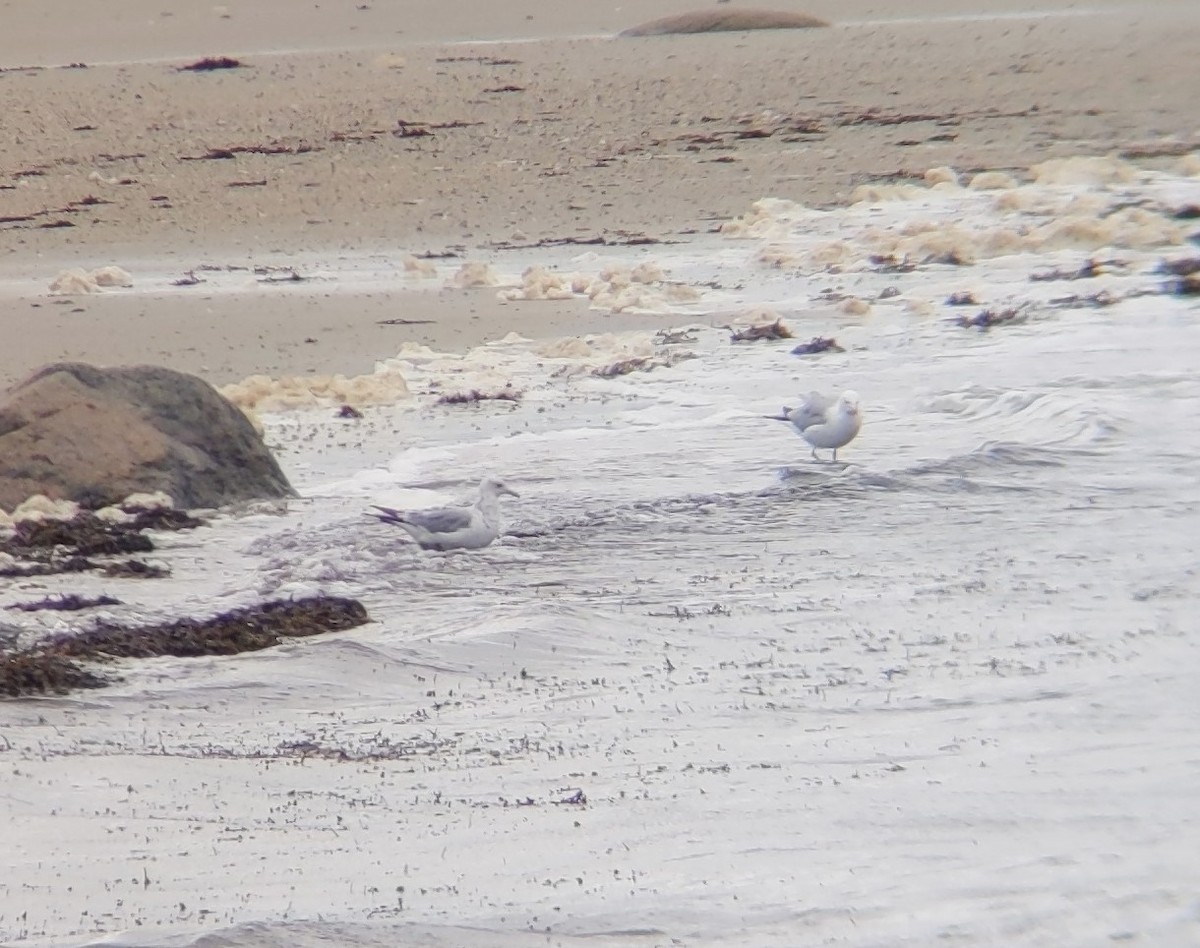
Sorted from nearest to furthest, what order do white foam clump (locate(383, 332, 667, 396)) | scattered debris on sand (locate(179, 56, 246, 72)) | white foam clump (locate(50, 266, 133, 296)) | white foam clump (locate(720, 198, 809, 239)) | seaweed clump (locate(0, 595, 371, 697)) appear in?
seaweed clump (locate(0, 595, 371, 697))
white foam clump (locate(383, 332, 667, 396))
white foam clump (locate(50, 266, 133, 296))
white foam clump (locate(720, 198, 809, 239))
scattered debris on sand (locate(179, 56, 246, 72))

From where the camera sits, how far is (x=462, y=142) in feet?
49.6

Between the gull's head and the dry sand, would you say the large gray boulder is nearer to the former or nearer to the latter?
the gull's head

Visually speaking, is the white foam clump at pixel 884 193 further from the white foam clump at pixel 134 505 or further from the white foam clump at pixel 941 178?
the white foam clump at pixel 134 505

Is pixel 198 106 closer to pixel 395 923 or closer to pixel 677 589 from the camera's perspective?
pixel 677 589

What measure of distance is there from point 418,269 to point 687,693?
23.0ft

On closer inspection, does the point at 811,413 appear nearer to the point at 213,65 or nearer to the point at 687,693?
the point at 687,693

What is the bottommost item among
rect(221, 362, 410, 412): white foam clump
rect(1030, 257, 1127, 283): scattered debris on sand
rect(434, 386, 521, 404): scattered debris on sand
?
rect(1030, 257, 1127, 283): scattered debris on sand

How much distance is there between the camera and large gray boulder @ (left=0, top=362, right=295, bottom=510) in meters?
7.33

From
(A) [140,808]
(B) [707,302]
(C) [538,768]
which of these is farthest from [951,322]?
(A) [140,808]

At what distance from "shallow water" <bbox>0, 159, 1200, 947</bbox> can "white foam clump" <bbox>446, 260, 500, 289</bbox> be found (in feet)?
7.31

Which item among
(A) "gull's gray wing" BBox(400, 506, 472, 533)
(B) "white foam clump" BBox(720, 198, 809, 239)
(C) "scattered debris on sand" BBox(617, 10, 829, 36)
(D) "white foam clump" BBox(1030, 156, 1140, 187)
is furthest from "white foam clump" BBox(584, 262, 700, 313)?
(C) "scattered debris on sand" BBox(617, 10, 829, 36)

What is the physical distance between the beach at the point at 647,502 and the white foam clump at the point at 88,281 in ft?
0.16

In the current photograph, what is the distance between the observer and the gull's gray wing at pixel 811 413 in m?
7.78

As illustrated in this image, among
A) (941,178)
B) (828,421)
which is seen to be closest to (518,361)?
(828,421)
